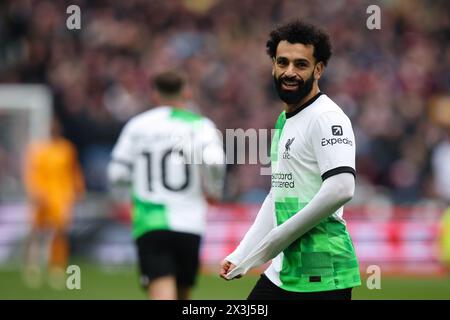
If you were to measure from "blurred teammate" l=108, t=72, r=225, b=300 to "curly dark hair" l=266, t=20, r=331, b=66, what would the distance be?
9.89ft

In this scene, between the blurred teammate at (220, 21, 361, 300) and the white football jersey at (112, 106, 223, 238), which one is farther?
the white football jersey at (112, 106, 223, 238)

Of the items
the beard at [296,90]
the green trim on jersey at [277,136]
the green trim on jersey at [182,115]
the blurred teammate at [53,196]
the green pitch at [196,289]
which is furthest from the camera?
the blurred teammate at [53,196]

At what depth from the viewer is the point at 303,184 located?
5.72m

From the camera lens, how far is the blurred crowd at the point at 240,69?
17.7 m

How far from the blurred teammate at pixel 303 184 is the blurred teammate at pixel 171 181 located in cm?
280

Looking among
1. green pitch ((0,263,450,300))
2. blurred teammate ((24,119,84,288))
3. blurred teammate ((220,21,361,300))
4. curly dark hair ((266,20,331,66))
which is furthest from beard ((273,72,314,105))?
blurred teammate ((24,119,84,288))

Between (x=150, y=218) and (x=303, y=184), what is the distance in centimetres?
309

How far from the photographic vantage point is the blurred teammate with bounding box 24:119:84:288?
50.7ft

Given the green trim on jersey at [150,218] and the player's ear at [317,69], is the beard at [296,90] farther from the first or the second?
the green trim on jersey at [150,218]

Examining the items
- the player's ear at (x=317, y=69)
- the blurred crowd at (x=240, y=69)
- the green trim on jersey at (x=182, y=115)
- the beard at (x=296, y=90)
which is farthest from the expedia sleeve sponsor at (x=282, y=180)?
the blurred crowd at (x=240, y=69)

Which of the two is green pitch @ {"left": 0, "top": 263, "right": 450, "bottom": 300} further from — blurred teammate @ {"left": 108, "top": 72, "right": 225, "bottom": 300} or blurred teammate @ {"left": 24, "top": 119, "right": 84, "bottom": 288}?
blurred teammate @ {"left": 108, "top": 72, "right": 225, "bottom": 300}

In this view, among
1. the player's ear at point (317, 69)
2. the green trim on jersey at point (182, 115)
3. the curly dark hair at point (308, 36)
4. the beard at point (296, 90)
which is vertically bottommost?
the green trim on jersey at point (182, 115)

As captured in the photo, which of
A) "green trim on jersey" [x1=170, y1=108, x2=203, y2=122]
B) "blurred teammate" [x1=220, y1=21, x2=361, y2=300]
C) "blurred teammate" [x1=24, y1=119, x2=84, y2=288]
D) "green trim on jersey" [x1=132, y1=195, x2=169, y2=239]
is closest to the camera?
"blurred teammate" [x1=220, y1=21, x2=361, y2=300]

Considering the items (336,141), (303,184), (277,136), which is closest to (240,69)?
(277,136)
